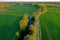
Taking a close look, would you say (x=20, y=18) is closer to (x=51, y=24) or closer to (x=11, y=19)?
(x=11, y=19)

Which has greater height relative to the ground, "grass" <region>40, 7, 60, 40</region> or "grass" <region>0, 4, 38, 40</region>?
"grass" <region>0, 4, 38, 40</region>

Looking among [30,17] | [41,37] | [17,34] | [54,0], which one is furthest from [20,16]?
[54,0]

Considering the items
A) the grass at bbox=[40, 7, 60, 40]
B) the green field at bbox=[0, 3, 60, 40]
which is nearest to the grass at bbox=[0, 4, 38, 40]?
the green field at bbox=[0, 3, 60, 40]

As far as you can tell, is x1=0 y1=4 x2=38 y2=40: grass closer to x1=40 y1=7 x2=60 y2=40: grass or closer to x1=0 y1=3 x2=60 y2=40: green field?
x1=0 y1=3 x2=60 y2=40: green field

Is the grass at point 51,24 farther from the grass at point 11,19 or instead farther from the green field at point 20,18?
the grass at point 11,19

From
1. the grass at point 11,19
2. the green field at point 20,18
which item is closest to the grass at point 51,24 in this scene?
the green field at point 20,18

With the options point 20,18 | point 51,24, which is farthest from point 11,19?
point 51,24
